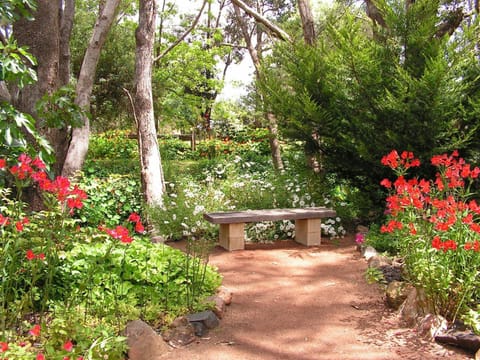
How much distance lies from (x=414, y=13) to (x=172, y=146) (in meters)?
10.0

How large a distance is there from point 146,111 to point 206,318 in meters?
4.45

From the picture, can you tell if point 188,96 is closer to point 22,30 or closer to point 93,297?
point 22,30

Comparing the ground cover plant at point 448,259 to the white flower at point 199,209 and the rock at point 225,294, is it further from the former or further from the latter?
the white flower at point 199,209

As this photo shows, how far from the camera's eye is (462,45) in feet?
18.9

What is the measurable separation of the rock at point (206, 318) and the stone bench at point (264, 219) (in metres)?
2.09

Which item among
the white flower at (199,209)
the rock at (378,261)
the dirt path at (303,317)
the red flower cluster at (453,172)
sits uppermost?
the red flower cluster at (453,172)

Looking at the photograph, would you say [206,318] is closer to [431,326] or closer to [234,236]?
[431,326]

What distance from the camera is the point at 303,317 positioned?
3744 millimetres

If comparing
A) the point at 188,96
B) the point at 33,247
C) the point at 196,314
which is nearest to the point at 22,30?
the point at 33,247

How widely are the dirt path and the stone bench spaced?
1.02 ft

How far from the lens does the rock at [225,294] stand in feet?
12.9

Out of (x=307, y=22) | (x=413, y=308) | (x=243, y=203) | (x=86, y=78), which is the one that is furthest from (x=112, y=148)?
(x=413, y=308)

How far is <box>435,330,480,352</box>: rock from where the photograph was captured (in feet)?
9.56

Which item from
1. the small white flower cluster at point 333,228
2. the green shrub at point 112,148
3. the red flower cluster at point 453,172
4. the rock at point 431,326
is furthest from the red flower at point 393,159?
the green shrub at point 112,148
